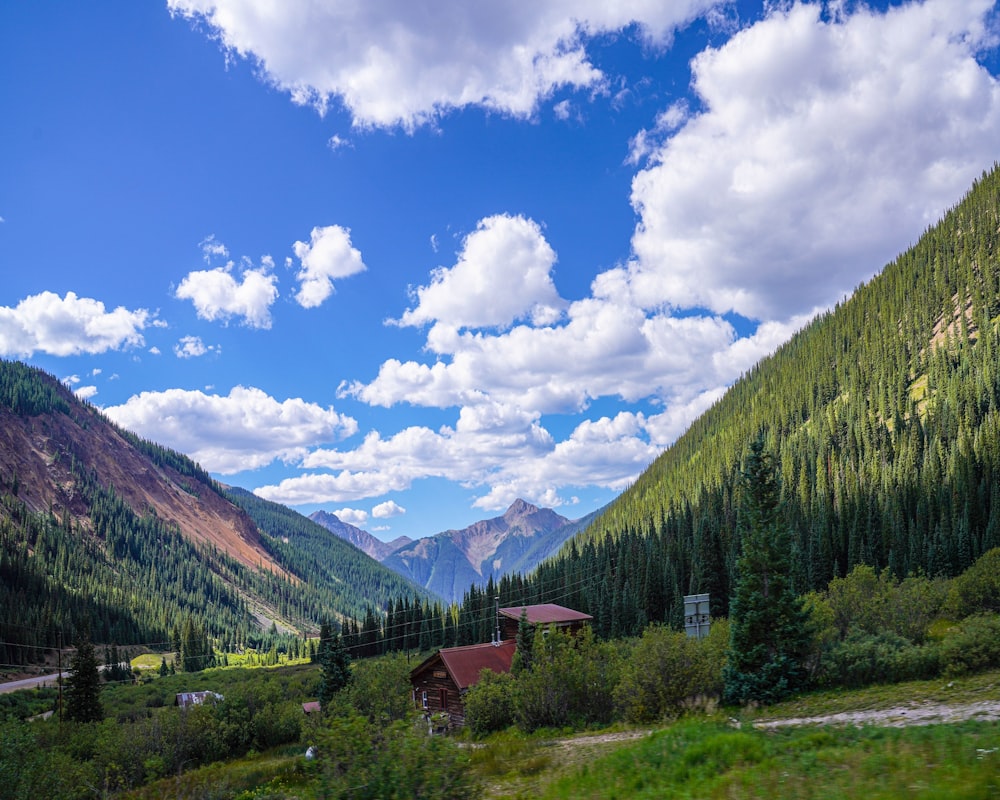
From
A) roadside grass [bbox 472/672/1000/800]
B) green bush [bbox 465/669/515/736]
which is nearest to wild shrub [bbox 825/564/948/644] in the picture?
roadside grass [bbox 472/672/1000/800]

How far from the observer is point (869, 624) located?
32.3 metres

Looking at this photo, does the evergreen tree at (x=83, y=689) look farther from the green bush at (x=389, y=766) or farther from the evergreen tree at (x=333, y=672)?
the green bush at (x=389, y=766)

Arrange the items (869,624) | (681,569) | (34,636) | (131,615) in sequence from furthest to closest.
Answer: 1. (131,615)
2. (34,636)
3. (681,569)
4. (869,624)

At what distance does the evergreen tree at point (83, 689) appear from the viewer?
172 feet

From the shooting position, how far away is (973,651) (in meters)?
20.8

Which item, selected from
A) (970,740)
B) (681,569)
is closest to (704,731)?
(970,740)

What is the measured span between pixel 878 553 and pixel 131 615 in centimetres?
18640

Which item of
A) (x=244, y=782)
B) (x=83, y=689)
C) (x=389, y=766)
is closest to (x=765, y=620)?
(x=389, y=766)

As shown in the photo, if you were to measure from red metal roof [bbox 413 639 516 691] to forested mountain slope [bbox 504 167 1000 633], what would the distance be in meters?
23.6

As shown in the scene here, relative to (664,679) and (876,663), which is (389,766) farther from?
(876,663)

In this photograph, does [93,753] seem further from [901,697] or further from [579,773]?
[901,697]

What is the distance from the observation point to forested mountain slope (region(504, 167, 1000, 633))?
86.2 meters

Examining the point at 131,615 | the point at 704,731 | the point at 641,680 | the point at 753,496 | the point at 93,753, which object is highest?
the point at 753,496

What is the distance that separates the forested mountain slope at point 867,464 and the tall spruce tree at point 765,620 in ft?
6.29
